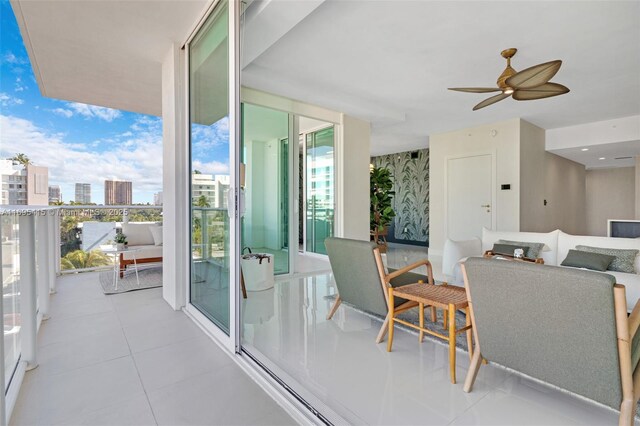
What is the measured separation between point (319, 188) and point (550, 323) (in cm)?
479

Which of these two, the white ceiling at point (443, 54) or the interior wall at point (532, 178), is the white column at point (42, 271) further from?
the interior wall at point (532, 178)

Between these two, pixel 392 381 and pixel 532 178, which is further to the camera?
pixel 532 178

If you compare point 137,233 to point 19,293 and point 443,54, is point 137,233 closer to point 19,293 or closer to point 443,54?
point 19,293

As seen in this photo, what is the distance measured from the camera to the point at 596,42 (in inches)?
125

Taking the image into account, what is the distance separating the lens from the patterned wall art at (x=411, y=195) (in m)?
8.81

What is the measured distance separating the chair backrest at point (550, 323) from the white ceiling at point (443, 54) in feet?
7.45

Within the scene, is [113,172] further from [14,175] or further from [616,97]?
[616,97]

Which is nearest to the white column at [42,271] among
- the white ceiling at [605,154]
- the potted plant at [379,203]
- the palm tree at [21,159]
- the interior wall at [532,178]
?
the palm tree at [21,159]

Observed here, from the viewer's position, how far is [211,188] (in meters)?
2.77

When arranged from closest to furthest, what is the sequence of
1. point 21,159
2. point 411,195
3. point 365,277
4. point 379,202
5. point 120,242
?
1. point 365,277
2. point 120,242
3. point 21,159
4. point 379,202
5. point 411,195

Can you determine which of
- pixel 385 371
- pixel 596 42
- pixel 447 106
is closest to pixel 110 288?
pixel 385 371

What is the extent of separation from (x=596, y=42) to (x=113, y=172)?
8.62 m

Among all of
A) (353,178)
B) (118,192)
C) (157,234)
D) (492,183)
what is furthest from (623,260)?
(118,192)

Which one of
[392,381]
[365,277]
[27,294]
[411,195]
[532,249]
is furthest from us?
[411,195]
